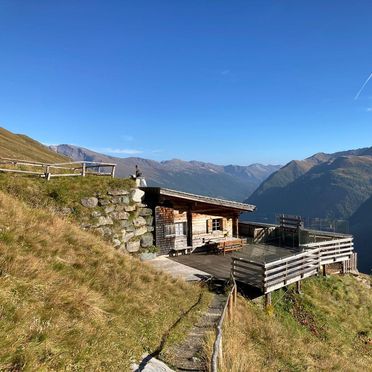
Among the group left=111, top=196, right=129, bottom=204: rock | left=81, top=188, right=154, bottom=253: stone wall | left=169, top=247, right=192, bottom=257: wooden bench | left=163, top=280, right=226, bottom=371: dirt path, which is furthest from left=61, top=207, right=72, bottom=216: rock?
left=163, top=280, right=226, bottom=371: dirt path

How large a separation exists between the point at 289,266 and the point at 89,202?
11937mm

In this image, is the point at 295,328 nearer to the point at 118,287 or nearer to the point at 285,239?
the point at 118,287

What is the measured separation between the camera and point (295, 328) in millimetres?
15594

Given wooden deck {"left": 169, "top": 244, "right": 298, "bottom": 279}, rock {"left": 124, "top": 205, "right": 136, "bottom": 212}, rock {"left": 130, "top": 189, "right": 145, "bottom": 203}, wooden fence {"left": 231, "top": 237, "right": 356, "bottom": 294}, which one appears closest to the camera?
wooden fence {"left": 231, "top": 237, "right": 356, "bottom": 294}

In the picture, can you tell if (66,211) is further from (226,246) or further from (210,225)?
(226,246)

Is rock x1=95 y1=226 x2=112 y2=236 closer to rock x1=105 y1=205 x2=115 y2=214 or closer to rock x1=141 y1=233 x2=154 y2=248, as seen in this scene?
rock x1=105 y1=205 x2=115 y2=214

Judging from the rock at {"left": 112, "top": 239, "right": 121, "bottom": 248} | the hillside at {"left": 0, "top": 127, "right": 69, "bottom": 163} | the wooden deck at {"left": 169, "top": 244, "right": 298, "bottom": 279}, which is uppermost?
the hillside at {"left": 0, "top": 127, "right": 69, "bottom": 163}

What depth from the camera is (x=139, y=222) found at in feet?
74.0

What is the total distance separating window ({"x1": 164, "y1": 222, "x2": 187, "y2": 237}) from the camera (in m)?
24.2

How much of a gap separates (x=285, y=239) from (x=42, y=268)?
22.3m

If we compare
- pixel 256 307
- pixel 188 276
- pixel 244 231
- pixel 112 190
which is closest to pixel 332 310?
pixel 256 307

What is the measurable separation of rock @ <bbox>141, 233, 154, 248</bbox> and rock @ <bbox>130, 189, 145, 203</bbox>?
7.89 ft

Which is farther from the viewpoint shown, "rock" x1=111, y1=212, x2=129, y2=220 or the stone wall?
"rock" x1=111, y1=212, x2=129, y2=220

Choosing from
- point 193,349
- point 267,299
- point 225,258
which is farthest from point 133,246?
point 193,349
